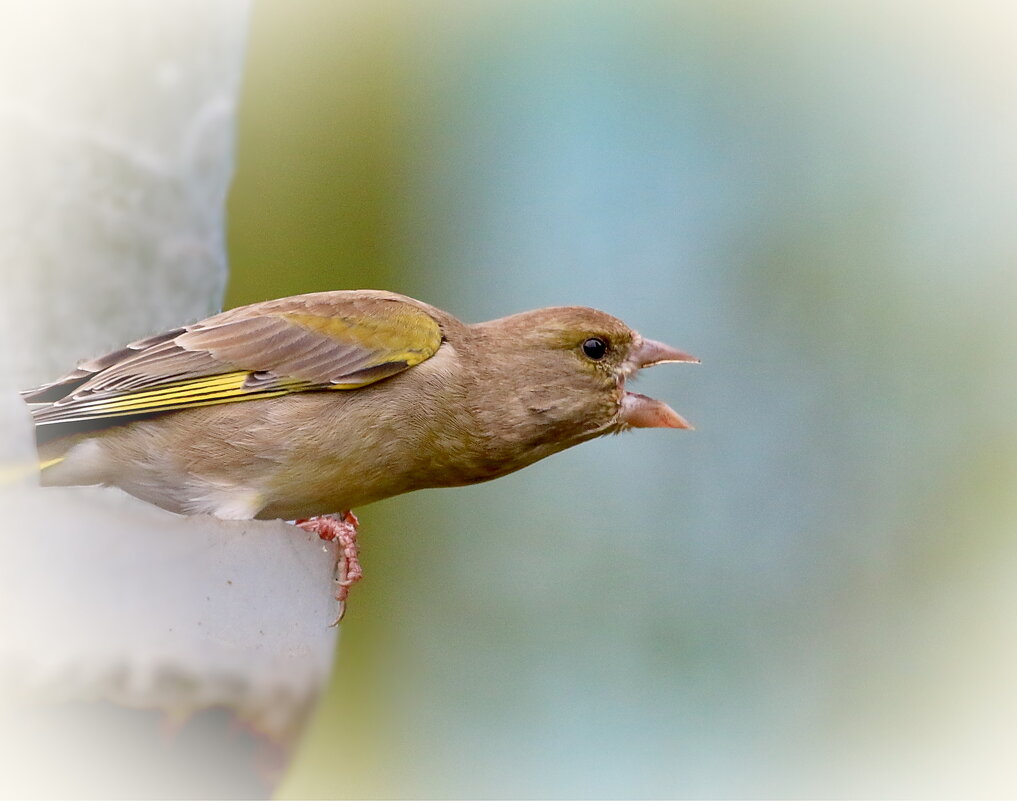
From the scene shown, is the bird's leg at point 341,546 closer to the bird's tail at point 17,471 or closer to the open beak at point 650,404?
the bird's tail at point 17,471

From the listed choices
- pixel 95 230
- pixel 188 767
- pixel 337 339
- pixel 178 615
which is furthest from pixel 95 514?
pixel 95 230

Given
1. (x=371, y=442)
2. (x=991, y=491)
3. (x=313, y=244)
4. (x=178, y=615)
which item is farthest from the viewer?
(x=991, y=491)

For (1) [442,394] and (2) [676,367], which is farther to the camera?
(2) [676,367]

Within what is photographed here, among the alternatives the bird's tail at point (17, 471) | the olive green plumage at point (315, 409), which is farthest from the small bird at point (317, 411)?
the bird's tail at point (17, 471)

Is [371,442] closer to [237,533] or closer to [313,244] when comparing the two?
[237,533]

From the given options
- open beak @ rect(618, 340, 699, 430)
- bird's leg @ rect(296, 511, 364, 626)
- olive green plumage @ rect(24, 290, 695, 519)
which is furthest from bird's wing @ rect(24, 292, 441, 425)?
open beak @ rect(618, 340, 699, 430)

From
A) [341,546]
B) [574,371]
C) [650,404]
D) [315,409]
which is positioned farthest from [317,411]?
[650,404]

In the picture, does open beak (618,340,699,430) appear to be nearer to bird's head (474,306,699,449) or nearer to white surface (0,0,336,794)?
bird's head (474,306,699,449)
